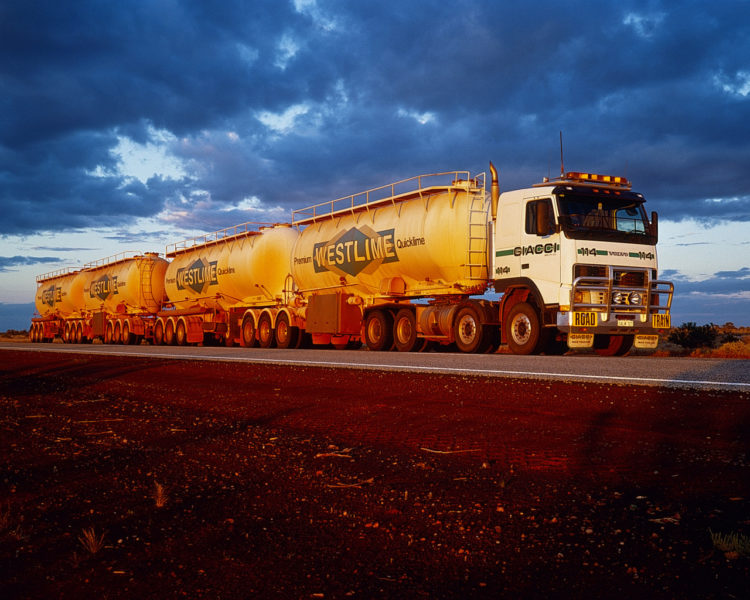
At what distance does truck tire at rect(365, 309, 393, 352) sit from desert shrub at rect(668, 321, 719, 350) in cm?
1287

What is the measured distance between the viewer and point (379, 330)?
66.2 ft

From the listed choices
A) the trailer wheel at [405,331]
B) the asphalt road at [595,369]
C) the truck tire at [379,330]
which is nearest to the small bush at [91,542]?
the asphalt road at [595,369]

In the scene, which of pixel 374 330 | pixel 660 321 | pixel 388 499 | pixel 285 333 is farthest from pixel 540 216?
pixel 285 333

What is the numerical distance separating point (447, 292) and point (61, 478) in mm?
13591

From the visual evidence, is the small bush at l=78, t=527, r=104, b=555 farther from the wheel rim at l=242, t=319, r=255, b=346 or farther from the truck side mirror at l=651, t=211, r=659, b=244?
the wheel rim at l=242, t=319, r=255, b=346

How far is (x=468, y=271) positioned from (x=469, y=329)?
146 centimetres

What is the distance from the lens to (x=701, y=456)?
4789 millimetres

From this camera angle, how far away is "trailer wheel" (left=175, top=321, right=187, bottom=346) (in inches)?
1216

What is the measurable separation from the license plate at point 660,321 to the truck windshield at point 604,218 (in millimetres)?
1656

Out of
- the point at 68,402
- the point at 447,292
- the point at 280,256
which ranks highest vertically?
the point at 280,256

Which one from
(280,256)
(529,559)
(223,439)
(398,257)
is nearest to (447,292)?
(398,257)

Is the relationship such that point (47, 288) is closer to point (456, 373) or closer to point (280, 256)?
point (280, 256)

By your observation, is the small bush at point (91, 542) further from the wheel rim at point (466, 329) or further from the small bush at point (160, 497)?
the wheel rim at point (466, 329)

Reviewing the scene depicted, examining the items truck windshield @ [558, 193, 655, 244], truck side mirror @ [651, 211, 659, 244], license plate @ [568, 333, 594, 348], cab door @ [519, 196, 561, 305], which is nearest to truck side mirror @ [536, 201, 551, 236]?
cab door @ [519, 196, 561, 305]
